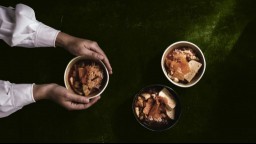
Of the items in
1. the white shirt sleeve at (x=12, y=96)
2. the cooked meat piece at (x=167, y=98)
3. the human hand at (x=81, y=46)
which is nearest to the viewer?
the white shirt sleeve at (x=12, y=96)

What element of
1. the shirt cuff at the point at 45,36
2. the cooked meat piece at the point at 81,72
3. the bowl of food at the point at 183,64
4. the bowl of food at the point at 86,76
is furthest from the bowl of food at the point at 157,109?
the shirt cuff at the point at 45,36

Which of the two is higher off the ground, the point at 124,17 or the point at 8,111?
the point at 124,17

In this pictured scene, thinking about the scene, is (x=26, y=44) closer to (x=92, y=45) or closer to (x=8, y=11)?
(x=8, y=11)

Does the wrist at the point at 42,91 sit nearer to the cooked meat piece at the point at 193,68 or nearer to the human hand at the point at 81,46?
the human hand at the point at 81,46

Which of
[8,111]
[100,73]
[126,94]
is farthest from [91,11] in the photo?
[8,111]

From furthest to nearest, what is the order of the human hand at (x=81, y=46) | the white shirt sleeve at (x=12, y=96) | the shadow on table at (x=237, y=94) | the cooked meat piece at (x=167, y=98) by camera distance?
the shadow on table at (x=237, y=94)
the cooked meat piece at (x=167, y=98)
the human hand at (x=81, y=46)
the white shirt sleeve at (x=12, y=96)

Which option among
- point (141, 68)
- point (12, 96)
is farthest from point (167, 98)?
point (12, 96)

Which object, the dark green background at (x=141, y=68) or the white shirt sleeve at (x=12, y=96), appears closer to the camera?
the white shirt sleeve at (x=12, y=96)
